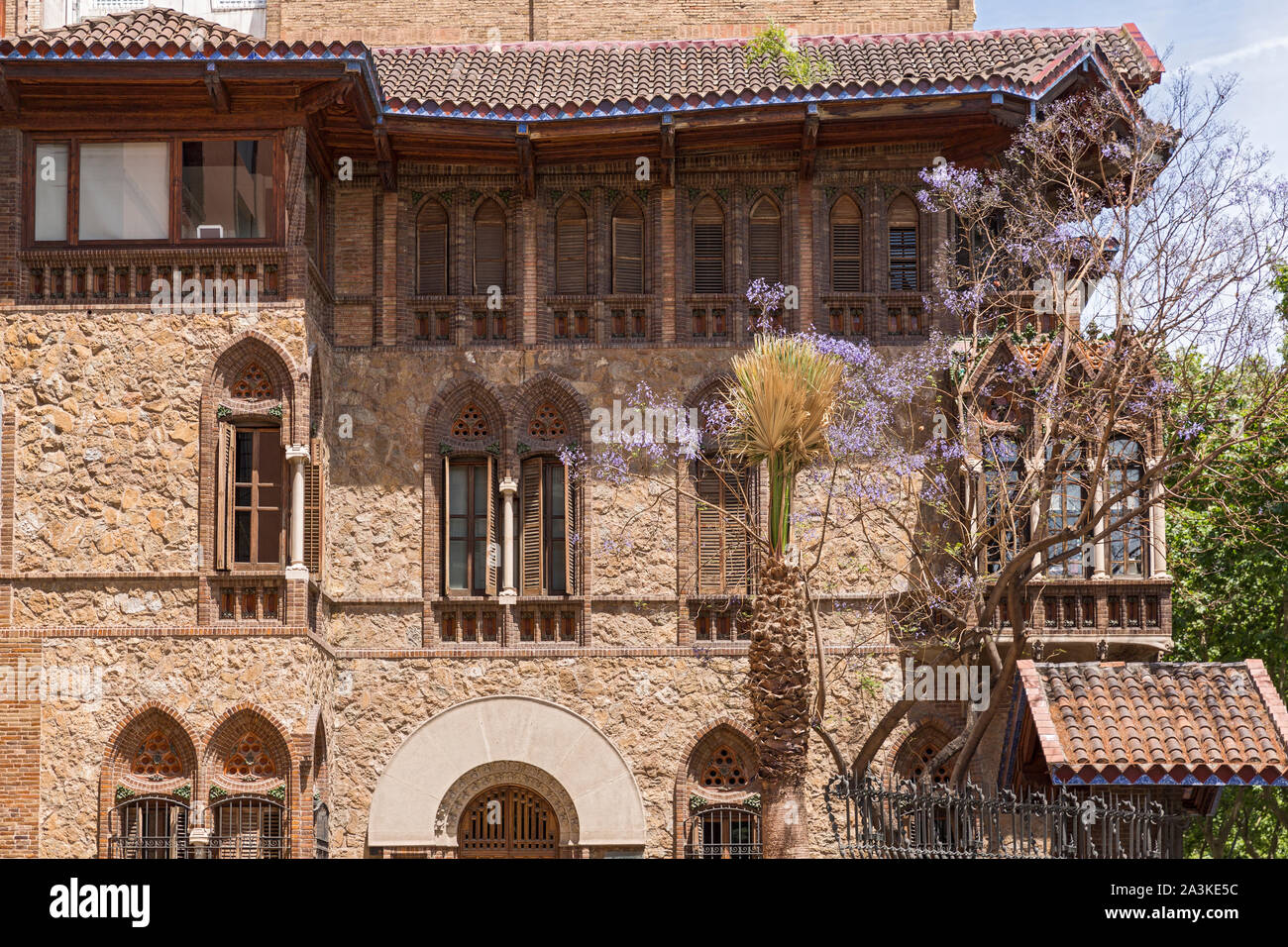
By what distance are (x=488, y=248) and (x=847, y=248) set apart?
14.9 ft

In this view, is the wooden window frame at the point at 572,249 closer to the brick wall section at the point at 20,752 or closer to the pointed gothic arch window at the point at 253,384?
the pointed gothic arch window at the point at 253,384

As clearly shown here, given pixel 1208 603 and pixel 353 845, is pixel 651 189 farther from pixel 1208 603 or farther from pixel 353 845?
pixel 1208 603

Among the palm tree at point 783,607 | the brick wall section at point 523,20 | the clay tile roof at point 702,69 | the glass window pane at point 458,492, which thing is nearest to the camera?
the palm tree at point 783,607

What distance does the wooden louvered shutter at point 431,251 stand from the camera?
21.4 meters

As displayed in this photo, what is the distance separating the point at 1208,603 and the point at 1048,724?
10613mm

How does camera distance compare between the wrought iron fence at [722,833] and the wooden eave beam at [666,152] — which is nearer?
the wrought iron fence at [722,833]

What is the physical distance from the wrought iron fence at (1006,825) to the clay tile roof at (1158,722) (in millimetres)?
394

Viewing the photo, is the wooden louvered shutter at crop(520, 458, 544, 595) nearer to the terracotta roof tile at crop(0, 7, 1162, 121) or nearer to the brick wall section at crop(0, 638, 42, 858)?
the terracotta roof tile at crop(0, 7, 1162, 121)

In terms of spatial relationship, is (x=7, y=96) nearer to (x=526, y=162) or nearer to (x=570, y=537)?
(x=526, y=162)

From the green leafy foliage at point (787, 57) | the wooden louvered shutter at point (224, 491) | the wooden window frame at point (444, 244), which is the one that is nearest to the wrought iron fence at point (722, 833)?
the wooden louvered shutter at point (224, 491)

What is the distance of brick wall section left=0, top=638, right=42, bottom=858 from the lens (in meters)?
18.4

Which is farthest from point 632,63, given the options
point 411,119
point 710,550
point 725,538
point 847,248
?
point 710,550

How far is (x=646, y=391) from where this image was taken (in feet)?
68.4

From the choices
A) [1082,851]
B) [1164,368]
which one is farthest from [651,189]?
[1082,851]
